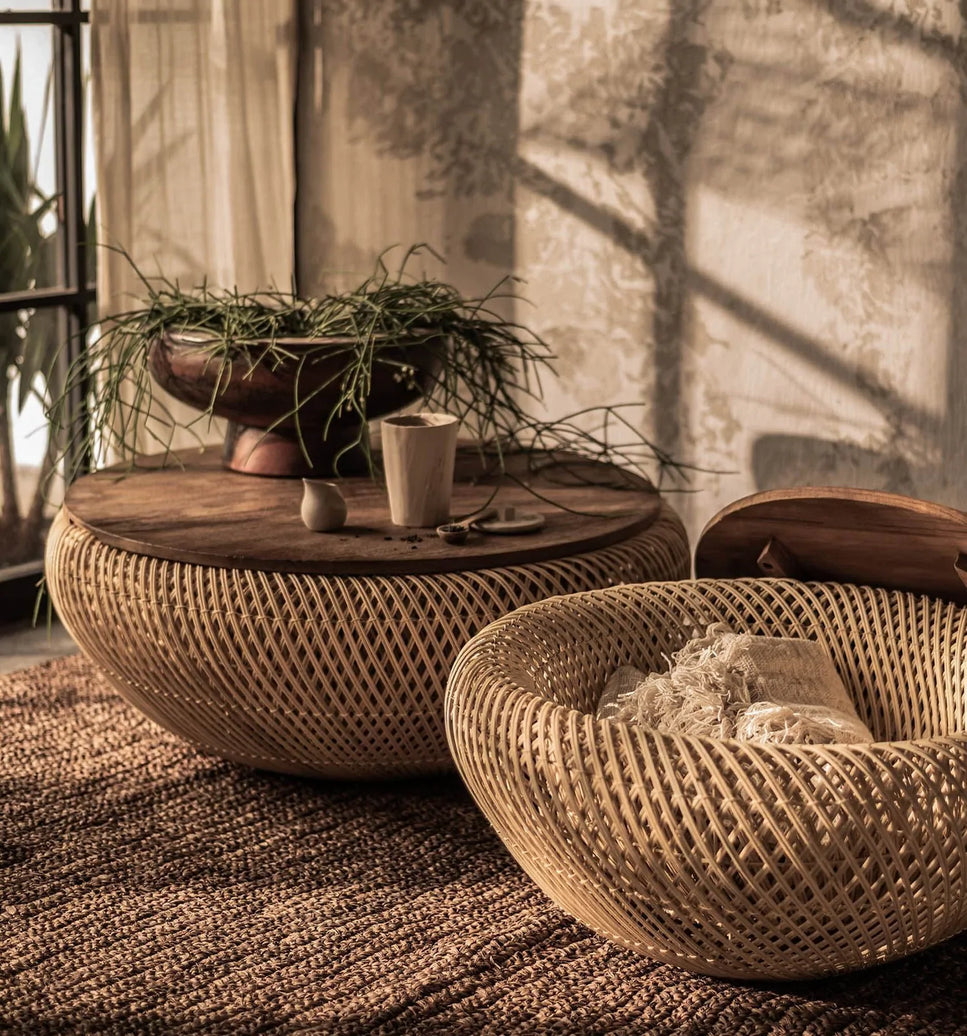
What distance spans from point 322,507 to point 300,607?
17 centimetres

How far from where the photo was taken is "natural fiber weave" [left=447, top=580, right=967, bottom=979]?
4.25 ft

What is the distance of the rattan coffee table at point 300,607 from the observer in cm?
176

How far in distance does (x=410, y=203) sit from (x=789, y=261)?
82 centimetres

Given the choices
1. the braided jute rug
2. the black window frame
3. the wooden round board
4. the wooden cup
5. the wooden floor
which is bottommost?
the braided jute rug

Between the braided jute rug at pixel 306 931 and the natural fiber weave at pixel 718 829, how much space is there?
7 cm

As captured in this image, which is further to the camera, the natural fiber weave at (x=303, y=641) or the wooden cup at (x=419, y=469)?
the wooden cup at (x=419, y=469)

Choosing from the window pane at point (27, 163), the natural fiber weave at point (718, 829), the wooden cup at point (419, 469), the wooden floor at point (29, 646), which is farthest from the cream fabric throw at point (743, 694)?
the window pane at point (27, 163)

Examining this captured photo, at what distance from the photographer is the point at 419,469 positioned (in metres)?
1.88

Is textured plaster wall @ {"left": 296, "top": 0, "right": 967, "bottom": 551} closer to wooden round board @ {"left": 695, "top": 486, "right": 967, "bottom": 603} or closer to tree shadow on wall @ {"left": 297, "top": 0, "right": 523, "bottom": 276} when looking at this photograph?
tree shadow on wall @ {"left": 297, "top": 0, "right": 523, "bottom": 276}

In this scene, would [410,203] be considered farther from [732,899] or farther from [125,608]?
[732,899]

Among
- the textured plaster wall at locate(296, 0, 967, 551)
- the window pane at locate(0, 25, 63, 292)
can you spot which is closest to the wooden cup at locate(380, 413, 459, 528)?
the textured plaster wall at locate(296, 0, 967, 551)

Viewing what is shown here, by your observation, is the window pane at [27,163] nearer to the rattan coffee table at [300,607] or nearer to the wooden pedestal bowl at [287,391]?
the wooden pedestal bowl at [287,391]

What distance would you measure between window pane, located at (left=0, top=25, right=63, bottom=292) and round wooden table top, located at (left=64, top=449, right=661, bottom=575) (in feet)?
2.28

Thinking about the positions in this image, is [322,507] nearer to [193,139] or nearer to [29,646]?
[29,646]
